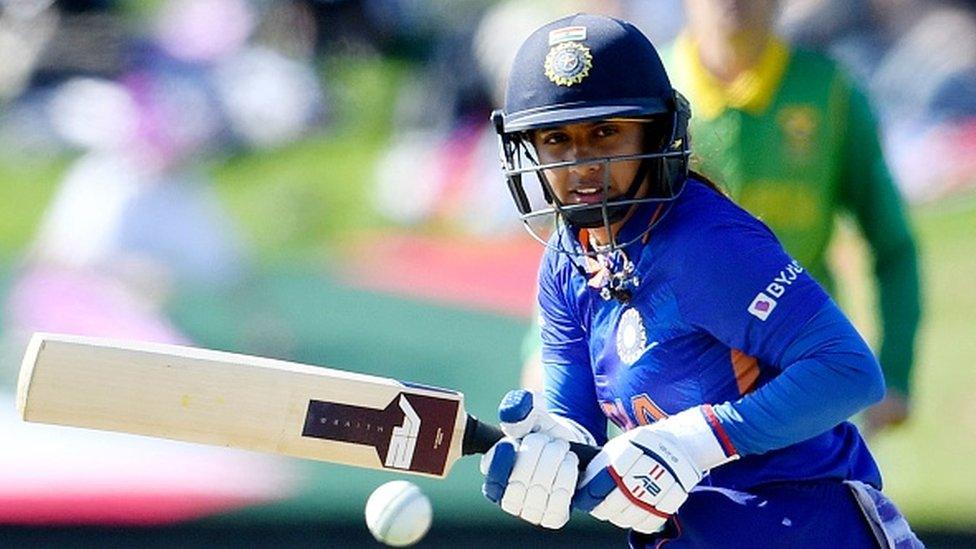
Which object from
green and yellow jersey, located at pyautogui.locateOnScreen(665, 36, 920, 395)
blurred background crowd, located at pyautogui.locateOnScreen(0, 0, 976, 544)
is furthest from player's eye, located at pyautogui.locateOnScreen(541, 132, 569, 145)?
blurred background crowd, located at pyautogui.locateOnScreen(0, 0, 976, 544)

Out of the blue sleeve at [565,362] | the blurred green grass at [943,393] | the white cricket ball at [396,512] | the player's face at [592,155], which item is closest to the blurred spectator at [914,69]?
the blurred green grass at [943,393]

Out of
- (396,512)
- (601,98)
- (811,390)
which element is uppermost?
(601,98)

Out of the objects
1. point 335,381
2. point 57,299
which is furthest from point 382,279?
point 335,381

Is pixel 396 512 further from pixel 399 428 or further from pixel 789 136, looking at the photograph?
pixel 789 136

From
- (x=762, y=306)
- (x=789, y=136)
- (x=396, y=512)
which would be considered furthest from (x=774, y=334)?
(x=789, y=136)

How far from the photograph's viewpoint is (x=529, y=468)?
2494 millimetres

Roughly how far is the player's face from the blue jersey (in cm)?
6

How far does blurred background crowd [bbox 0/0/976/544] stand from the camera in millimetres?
5699

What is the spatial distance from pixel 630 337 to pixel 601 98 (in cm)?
34

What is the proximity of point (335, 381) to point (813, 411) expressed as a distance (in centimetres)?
68

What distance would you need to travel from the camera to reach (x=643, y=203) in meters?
2.60

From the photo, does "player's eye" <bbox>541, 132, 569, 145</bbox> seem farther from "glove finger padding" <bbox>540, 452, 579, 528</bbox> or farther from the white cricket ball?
the white cricket ball

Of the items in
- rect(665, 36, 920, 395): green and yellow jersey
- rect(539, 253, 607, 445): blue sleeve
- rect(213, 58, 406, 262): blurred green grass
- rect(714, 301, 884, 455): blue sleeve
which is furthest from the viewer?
rect(213, 58, 406, 262): blurred green grass

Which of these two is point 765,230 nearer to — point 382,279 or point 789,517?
point 789,517
